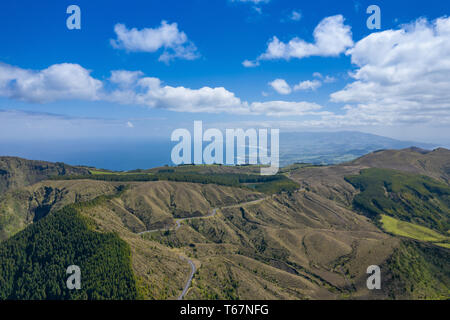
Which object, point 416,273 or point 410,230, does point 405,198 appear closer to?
point 410,230

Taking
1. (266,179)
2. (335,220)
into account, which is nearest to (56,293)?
(335,220)

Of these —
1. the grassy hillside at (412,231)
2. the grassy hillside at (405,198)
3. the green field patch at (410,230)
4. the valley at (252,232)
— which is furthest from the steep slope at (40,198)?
the grassy hillside at (405,198)

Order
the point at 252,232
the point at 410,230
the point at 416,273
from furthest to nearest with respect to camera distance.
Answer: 1. the point at 410,230
2. the point at 252,232
3. the point at 416,273

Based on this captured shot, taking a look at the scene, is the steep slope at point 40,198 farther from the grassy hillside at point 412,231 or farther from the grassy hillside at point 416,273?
the grassy hillside at point 412,231

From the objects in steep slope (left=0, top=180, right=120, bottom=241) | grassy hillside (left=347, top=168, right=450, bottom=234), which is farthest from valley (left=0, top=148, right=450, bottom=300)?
grassy hillside (left=347, top=168, right=450, bottom=234)

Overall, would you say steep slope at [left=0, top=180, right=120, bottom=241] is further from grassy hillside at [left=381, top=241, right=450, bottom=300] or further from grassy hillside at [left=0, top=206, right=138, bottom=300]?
grassy hillside at [left=381, top=241, right=450, bottom=300]

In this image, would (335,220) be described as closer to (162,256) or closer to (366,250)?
(366,250)

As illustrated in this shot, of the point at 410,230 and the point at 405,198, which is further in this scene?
the point at 405,198

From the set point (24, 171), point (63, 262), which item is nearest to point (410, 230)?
point (63, 262)
